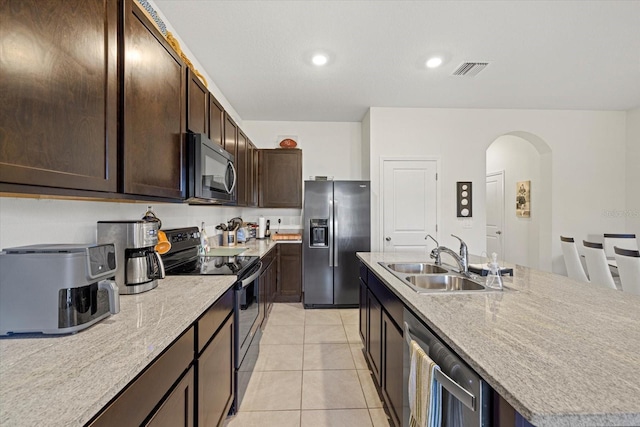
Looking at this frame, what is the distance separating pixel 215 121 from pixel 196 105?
382 mm

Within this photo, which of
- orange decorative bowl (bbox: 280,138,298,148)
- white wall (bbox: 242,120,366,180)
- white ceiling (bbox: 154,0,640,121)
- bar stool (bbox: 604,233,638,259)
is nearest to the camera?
white ceiling (bbox: 154,0,640,121)

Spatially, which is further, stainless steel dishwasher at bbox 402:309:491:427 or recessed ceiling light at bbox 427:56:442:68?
recessed ceiling light at bbox 427:56:442:68

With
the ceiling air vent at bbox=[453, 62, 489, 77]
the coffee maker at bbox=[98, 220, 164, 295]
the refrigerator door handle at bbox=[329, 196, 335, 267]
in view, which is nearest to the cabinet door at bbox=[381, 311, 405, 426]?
the coffee maker at bbox=[98, 220, 164, 295]

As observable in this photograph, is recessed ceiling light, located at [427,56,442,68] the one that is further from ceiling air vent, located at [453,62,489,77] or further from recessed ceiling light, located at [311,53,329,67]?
recessed ceiling light, located at [311,53,329,67]

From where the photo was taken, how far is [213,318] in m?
1.38

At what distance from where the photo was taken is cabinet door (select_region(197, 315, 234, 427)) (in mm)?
1244

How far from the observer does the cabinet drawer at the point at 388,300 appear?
1452 millimetres

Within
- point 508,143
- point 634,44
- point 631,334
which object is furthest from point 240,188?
point 508,143

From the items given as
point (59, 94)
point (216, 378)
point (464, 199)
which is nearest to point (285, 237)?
point (464, 199)

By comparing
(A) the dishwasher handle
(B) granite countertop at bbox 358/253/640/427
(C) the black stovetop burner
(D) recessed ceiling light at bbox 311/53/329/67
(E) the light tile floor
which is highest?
(D) recessed ceiling light at bbox 311/53/329/67

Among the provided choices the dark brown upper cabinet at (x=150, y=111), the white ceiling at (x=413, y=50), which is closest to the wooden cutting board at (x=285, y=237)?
the white ceiling at (x=413, y=50)

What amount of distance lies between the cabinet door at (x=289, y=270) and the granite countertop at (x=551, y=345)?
2.67m

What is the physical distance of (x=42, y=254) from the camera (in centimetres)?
88

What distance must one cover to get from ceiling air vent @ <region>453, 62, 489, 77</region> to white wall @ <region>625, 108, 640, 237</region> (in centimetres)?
297
